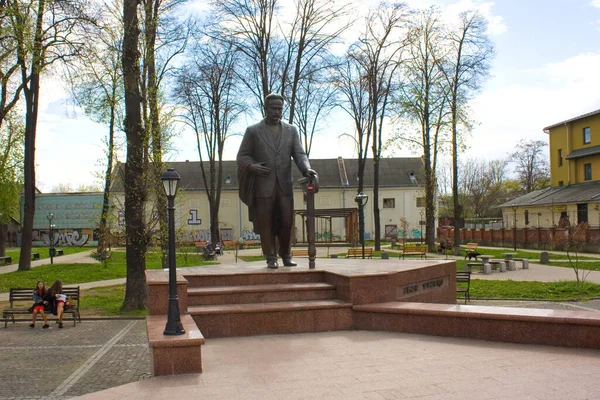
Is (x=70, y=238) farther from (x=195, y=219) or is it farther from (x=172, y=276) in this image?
(x=172, y=276)

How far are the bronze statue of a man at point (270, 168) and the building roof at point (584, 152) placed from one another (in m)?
39.4

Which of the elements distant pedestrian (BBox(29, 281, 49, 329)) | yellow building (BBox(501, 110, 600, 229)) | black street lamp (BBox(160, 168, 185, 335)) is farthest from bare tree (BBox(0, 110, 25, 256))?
yellow building (BBox(501, 110, 600, 229))

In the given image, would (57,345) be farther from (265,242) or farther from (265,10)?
(265,10)

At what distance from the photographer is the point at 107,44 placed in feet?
55.0

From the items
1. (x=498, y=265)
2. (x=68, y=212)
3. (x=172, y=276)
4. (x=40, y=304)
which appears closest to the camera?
(x=172, y=276)

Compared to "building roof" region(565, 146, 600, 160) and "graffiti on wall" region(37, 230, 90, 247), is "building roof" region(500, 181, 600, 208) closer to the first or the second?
"building roof" region(565, 146, 600, 160)

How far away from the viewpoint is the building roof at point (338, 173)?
57.5m

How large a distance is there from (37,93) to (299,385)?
22725 millimetres

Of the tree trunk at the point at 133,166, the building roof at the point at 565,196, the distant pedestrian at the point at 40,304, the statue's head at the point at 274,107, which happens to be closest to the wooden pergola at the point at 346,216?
the building roof at the point at 565,196

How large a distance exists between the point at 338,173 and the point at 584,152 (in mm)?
24159

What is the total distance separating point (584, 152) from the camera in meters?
43.4

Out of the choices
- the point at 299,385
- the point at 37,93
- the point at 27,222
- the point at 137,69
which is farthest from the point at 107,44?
the point at 299,385

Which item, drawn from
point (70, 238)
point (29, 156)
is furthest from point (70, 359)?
point (70, 238)

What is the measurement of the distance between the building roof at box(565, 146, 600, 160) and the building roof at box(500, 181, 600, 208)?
7.39ft
